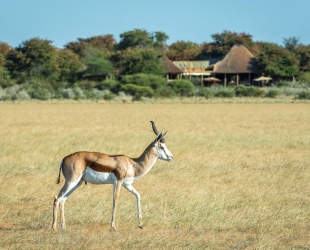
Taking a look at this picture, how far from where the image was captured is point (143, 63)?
8625 centimetres

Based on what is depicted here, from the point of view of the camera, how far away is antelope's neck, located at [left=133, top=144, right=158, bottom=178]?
9016mm

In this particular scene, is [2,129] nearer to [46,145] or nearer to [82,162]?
[46,145]

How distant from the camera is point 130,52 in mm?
88375

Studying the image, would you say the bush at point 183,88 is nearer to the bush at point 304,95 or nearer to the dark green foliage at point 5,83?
the bush at point 304,95

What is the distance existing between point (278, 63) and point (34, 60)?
109 feet

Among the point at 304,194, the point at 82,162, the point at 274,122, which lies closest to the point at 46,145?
the point at 304,194

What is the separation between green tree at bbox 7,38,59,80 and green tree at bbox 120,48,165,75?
968 cm

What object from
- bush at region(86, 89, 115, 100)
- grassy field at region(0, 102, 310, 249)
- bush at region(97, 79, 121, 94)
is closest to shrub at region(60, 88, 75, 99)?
bush at region(86, 89, 115, 100)

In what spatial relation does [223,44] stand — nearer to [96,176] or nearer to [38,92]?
[38,92]

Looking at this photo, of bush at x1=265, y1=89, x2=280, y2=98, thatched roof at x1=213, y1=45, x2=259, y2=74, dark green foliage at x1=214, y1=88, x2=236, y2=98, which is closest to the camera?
bush at x1=265, y1=89, x2=280, y2=98

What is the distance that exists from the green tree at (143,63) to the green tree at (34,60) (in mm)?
9685

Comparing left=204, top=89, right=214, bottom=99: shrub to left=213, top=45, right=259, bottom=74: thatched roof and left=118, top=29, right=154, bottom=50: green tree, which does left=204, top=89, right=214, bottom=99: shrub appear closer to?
left=213, top=45, right=259, bottom=74: thatched roof

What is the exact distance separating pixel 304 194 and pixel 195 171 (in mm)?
3774

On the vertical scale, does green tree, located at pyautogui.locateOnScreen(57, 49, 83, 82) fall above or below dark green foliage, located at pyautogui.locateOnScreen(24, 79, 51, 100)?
above
